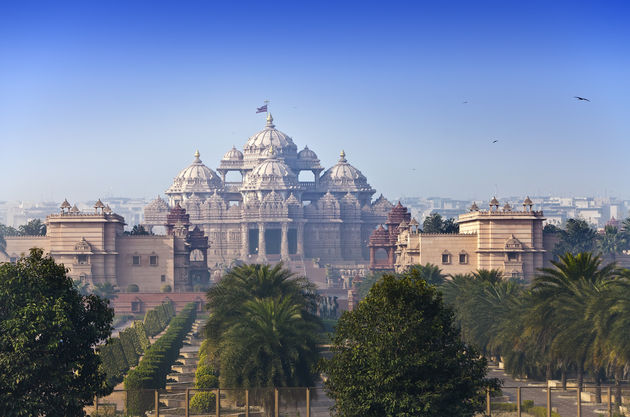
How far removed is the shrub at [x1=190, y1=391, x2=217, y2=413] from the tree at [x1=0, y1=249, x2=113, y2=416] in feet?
35.9

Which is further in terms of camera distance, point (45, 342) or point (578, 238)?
point (578, 238)

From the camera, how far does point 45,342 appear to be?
35.0 meters

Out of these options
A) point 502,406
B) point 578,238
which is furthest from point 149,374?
point 578,238

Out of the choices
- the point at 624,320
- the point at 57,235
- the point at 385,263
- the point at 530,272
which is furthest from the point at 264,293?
the point at 385,263

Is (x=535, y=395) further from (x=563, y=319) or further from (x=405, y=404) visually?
(x=405, y=404)

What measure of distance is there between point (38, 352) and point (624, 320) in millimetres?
21847

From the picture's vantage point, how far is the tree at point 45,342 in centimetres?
3444

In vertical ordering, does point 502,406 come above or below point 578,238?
below

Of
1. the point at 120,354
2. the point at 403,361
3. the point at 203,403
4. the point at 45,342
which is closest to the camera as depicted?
the point at 45,342

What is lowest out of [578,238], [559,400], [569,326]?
[559,400]

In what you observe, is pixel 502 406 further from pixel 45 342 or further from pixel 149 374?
pixel 45 342

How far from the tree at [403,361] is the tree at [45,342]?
668 centimetres

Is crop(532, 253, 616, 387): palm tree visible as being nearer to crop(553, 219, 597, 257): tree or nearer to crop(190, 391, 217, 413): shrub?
crop(190, 391, 217, 413): shrub

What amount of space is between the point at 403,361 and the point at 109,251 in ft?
322
